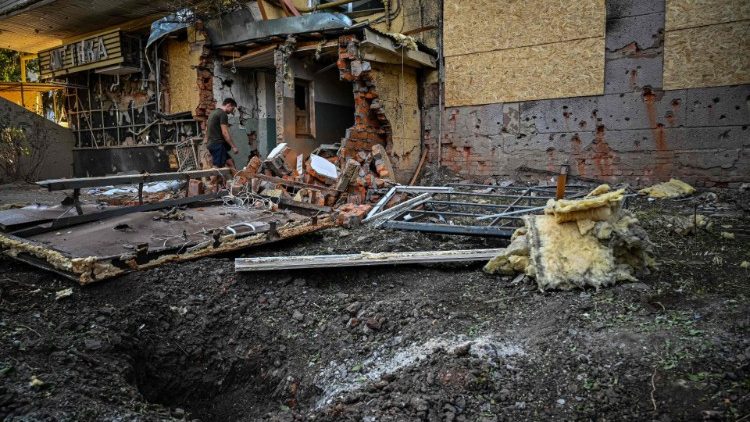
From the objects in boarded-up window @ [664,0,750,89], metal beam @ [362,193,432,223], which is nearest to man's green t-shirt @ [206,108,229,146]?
metal beam @ [362,193,432,223]

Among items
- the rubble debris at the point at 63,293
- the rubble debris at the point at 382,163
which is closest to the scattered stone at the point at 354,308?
the rubble debris at the point at 63,293

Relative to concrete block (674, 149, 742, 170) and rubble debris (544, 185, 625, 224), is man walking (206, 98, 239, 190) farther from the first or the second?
concrete block (674, 149, 742, 170)

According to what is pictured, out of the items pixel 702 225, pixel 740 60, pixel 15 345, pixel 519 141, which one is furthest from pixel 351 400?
pixel 740 60

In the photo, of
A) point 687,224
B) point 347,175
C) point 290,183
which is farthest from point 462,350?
point 347,175

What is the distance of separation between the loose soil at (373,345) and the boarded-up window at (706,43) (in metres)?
3.94

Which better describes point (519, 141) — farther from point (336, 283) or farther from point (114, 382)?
point (114, 382)

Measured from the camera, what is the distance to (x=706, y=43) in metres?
6.73

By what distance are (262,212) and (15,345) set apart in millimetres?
2874

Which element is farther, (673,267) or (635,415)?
(673,267)

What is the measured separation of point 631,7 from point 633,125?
1.86 m

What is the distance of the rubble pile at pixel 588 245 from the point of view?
3.32m

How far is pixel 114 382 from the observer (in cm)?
240

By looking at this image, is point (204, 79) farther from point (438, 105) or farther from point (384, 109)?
point (438, 105)

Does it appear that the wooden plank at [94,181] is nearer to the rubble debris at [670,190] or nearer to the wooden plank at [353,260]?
the wooden plank at [353,260]
